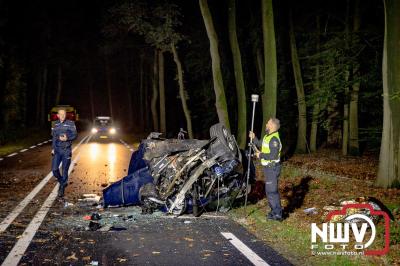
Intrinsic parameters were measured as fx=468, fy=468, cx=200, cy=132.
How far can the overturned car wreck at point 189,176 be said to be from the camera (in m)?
9.00

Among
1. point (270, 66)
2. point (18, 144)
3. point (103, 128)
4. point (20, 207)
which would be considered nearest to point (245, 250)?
point (20, 207)

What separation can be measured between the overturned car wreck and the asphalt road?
284mm

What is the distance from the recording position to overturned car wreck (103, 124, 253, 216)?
29.5 feet

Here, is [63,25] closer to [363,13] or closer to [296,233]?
[363,13]

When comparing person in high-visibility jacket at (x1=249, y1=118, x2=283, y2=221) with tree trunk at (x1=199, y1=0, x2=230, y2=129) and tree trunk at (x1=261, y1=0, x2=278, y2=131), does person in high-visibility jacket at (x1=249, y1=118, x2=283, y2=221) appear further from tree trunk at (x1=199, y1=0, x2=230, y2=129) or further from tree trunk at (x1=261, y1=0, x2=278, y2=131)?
tree trunk at (x1=199, y1=0, x2=230, y2=129)

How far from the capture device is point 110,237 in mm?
7613

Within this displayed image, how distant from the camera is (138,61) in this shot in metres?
51.4

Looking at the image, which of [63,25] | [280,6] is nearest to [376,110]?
[280,6]

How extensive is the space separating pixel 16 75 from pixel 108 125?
10498mm

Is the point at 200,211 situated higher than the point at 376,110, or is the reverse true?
the point at 376,110

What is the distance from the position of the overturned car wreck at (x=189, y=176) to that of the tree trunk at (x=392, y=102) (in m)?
4.53

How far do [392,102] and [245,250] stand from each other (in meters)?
6.92

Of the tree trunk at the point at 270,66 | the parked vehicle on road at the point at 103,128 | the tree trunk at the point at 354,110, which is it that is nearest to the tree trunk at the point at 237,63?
the tree trunk at the point at 270,66

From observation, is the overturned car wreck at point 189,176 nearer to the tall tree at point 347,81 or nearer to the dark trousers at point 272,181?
the dark trousers at point 272,181
